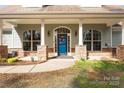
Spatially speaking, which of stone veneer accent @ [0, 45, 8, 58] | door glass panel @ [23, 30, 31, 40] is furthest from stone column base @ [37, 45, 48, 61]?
door glass panel @ [23, 30, 31, 40]

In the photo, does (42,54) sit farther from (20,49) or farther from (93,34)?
(93,34)

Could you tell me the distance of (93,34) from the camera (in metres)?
21.2

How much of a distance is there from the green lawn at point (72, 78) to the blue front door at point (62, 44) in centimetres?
960

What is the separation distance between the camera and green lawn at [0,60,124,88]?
8.95 metres

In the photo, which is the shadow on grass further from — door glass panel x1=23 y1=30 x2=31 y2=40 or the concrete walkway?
door glass panel x1=23 y1=30 x2=31 y2=40

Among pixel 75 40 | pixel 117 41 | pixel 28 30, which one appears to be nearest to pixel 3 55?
pixel 28 30

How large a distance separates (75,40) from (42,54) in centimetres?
530

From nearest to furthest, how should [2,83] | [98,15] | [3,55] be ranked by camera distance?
[2,83], [98,15], [3,55]

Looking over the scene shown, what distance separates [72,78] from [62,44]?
1136 cm

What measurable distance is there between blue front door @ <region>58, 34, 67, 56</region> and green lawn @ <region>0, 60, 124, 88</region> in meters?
9.60

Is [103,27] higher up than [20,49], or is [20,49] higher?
[103,27]

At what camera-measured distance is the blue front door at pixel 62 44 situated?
20.7 metres

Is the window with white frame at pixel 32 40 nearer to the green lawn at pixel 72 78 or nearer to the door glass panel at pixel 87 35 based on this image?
the door glass panel at pixel 87 35
